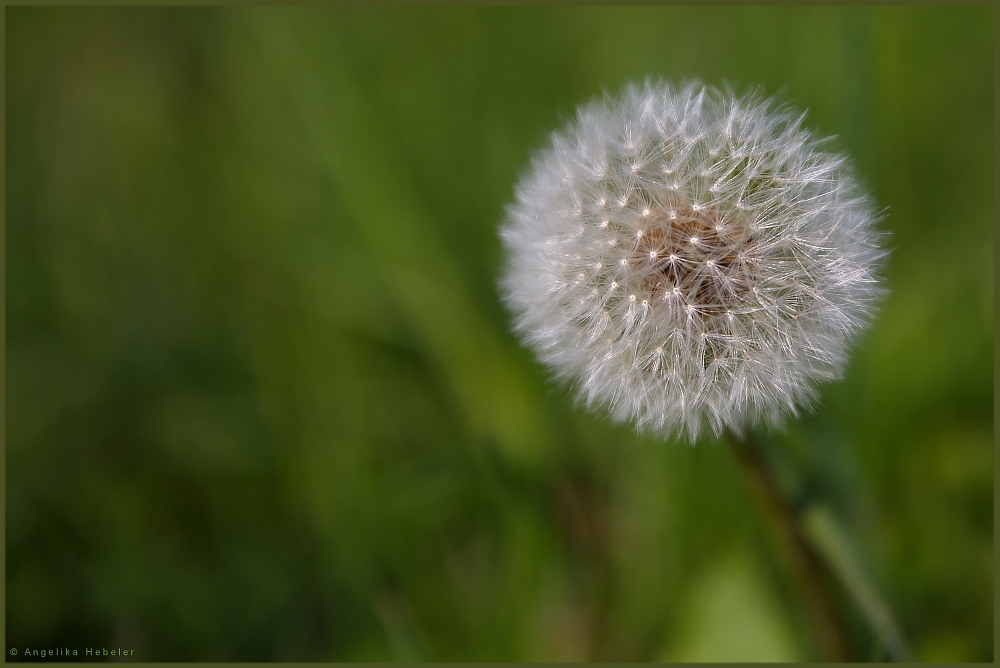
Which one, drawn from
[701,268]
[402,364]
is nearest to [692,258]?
[701,268]

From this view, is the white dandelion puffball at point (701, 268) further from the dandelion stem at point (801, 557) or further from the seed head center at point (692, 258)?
the dandelion stem at point (801, 557)

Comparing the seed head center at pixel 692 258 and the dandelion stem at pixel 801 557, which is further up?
the seed head center at pixel 692 258

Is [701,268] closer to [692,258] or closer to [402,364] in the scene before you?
[692,258]

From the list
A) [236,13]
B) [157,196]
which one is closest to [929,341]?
[157,196]

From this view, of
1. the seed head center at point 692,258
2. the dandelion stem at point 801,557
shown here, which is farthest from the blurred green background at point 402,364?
the seed head center at point 692,258

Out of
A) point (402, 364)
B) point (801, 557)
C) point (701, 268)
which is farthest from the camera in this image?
point (402, 364)

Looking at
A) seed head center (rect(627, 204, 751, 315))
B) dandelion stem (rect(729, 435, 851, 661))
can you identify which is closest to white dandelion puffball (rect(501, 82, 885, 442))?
seed head center (rect(627, 204, 751, 315))
